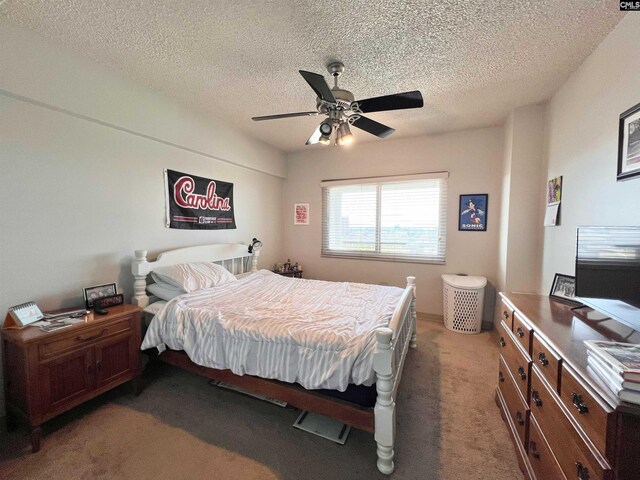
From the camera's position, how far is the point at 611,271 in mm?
1338

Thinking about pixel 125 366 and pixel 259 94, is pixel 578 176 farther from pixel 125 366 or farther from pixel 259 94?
pixel 125 366

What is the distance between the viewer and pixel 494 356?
2.94 metres

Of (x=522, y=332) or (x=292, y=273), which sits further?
(x=292, y=273)

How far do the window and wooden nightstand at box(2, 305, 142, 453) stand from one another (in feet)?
10.4

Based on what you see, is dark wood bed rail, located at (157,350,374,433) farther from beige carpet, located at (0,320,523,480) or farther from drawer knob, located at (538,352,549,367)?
drawer knob, located at (538,352,549,367)

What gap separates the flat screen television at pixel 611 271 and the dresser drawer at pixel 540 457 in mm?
691

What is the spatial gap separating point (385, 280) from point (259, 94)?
313 centimetres

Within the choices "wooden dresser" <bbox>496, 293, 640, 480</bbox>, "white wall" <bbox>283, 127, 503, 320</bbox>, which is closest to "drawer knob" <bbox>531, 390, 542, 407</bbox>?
"wooden dresser" <bbox>496, 293, 640, 480</bbox>

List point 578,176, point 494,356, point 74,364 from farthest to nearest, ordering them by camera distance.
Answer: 1. point 494,356
2. point 578,176
3. point 74,364

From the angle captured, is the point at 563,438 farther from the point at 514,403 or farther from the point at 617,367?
the point at 514,403

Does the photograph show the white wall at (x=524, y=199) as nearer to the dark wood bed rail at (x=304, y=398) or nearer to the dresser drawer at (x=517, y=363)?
the dresser drawer at (x=517, y=363)

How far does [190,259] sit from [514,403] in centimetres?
317

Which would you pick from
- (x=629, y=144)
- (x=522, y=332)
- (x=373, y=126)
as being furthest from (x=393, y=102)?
(x=522, y=332)

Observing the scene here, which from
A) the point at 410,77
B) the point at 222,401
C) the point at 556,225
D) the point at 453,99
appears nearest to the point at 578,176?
the point at 556,225
